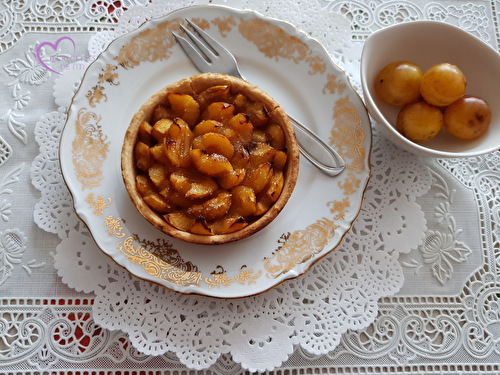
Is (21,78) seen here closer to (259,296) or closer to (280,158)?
(280,158)

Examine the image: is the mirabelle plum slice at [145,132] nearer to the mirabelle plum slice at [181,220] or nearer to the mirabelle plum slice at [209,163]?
the mirabelle plum slice at [209,163]

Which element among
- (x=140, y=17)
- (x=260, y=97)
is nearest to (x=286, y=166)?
(x=260, y=97)

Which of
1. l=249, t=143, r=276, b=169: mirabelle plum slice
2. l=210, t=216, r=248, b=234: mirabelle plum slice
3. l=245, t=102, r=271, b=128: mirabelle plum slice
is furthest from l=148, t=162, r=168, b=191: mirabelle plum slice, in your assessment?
l=245, t=102, r=271, b=128: mirabelle plum slice

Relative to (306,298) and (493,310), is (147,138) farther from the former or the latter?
(493,310)

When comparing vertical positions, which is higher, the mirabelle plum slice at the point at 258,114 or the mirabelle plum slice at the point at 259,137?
the mirabelle plum slice at the point at 258,114

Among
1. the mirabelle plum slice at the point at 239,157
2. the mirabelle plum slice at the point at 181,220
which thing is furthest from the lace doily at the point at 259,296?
the mirabelle plum slice at the point at 239,157

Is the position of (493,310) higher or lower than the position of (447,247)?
lower

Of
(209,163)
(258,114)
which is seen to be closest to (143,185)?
(209,163)
